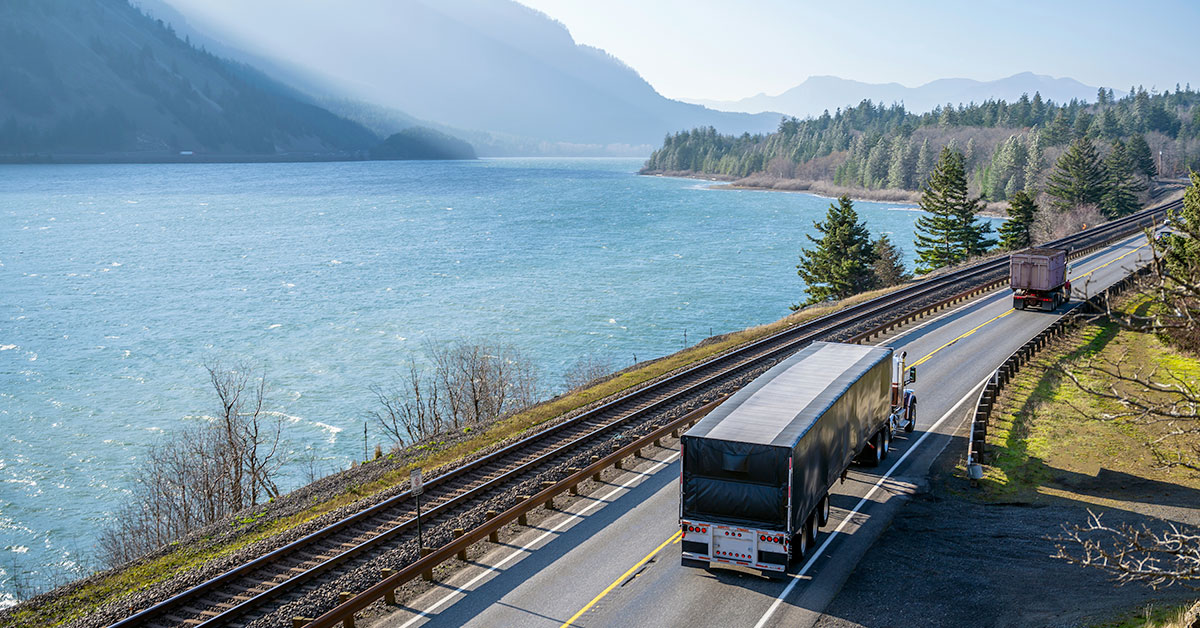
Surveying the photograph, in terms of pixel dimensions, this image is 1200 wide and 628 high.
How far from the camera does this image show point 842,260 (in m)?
71.4

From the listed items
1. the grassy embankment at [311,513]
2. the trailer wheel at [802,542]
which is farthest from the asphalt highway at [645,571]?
the grassy embankment at [311,513]

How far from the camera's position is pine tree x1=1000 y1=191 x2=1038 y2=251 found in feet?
269

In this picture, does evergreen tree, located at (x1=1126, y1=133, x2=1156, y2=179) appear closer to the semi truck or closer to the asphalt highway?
the semi truck

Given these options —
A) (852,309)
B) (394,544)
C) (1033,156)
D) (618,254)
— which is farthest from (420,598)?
A: (1033,156)

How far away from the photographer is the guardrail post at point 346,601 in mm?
15273

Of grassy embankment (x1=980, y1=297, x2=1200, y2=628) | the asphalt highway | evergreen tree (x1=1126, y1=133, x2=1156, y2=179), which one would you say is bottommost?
the asphalt highway

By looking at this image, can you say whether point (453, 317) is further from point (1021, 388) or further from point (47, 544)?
point (1021, 388)

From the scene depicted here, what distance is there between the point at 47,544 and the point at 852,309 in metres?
43.5

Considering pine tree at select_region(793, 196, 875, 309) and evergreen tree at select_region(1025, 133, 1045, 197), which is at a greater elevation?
evergreen tree at select_region(1025, 133, 1045, 197)

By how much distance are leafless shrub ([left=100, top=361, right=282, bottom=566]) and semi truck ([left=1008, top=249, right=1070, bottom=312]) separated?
137ft

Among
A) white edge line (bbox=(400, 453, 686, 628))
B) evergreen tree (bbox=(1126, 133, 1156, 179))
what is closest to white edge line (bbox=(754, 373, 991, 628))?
white edge line (bbox=(400, 453, 686, 628))

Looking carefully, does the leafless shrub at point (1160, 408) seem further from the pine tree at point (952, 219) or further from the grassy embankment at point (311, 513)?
the pine tree at point (952, 219)

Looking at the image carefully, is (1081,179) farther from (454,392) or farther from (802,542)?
(802,542)

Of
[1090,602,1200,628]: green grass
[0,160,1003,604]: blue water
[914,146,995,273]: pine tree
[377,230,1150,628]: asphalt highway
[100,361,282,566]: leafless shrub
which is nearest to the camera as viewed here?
[1090,602,1200,628]: green grass
